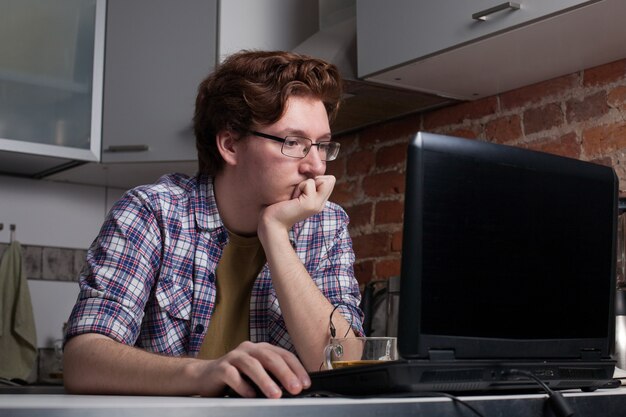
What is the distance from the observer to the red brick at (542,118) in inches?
88.0

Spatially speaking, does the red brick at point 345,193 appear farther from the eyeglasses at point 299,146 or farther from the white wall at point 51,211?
the eyeglasses at point 299,146

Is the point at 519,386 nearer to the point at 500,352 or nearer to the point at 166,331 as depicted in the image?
the point at 500,352

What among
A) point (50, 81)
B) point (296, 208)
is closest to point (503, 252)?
point (296, 208)

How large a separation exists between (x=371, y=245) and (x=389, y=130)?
1.15 ft

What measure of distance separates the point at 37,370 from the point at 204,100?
1465 millimetres

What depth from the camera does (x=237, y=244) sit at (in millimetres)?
1752

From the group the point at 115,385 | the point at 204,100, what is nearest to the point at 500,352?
the point at 115,385

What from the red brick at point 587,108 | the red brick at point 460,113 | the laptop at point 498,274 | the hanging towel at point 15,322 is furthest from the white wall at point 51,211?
the laptop at point 498,274

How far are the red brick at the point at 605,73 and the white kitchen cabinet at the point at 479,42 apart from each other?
19 mm

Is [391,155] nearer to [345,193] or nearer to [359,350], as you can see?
[345,193]

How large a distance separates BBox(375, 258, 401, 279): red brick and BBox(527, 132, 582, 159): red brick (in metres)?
0.55

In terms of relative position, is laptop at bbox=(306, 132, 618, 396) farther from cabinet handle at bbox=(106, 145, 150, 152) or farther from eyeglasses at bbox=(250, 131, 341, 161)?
cabinet handle at bbox=(106, 145, 150, 152)

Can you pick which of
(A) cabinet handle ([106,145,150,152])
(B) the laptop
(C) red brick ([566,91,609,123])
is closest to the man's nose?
(B) the laptop

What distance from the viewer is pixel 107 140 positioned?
2.83 metres
